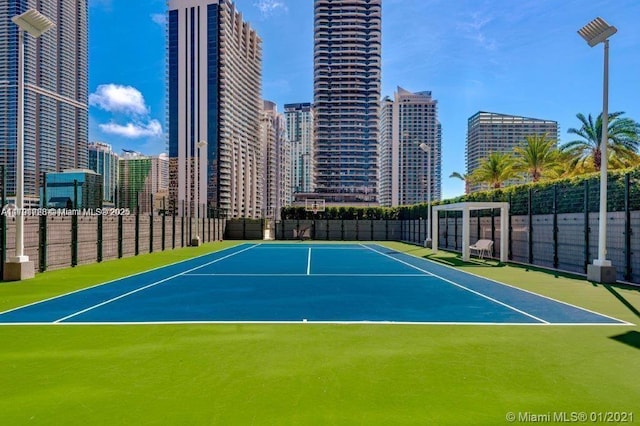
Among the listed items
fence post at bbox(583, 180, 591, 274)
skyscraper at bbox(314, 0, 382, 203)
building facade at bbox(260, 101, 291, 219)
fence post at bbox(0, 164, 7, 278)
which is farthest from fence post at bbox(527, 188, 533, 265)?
building facade at bbox(260, 101, 291, 219)

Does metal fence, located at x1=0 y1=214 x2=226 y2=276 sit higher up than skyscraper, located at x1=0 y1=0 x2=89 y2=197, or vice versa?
skyscraper, located at x1=0 y1=0 x2=89 y2=197

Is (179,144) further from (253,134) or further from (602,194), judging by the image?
(602,194)

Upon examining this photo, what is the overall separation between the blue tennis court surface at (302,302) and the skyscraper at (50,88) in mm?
21563

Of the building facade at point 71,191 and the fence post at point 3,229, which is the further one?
the building facade at point 71,191

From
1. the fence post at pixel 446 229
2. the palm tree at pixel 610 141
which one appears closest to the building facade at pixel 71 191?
the fence post at pixel 446 229

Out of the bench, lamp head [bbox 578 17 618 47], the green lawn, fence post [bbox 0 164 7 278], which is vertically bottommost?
the green lawn

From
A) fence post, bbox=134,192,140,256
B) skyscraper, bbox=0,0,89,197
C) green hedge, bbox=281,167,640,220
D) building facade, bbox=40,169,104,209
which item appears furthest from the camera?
skyscraper, bbox=0,0,89,197

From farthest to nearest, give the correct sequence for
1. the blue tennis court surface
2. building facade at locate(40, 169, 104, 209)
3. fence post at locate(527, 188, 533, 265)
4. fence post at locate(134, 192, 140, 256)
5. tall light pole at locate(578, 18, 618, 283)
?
1. fence post at locate(134, 192, 140, 256)
2. fence post at locate(527, 188, 533, 265)
3. building facade at locate(40, 169, 104, 209)
4. tall light pole at locate(578, 18, 618, 283)
5. the blue tennis court surface

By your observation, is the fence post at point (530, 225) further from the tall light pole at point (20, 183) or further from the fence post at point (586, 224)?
the tall light pole at point (20, 183)

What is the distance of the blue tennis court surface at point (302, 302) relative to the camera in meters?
7.81

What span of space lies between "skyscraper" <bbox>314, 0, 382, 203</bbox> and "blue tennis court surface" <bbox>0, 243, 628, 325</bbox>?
415ft

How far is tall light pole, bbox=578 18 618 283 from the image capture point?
42.2 ft

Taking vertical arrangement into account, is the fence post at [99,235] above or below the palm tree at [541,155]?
below

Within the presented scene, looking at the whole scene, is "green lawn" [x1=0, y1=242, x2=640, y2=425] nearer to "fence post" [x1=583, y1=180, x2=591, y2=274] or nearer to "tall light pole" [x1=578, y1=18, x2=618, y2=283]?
"tall light pole" [x1=578, y1=18, x2=618, y2=283]
